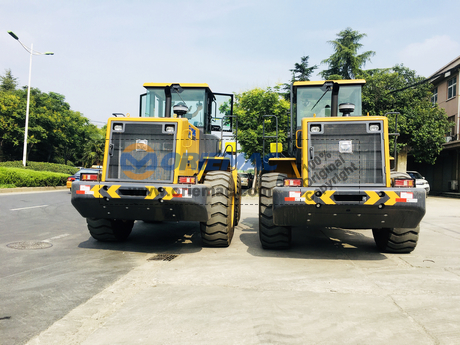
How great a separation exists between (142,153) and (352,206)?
3510 mm

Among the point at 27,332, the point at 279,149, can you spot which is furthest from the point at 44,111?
the point at 27,332

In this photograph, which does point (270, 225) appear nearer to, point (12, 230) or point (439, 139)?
point (12, 230)

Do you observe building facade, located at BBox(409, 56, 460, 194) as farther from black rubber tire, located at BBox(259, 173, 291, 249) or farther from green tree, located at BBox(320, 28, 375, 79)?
black rubber tire, located at BBox(259, 173, 291, 249)

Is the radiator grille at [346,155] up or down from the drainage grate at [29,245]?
up

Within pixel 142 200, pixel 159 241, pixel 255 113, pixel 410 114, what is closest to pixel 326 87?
pixel 142 200

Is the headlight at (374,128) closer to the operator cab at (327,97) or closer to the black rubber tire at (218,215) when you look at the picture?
the operator cab at (327,97)

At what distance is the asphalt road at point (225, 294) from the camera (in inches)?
129

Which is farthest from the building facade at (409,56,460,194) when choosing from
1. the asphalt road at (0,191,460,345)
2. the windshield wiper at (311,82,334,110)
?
the asphalt road at (0,191,460,345)

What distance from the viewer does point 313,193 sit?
5.78 m

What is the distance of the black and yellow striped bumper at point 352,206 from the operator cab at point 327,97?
2435 millimetres

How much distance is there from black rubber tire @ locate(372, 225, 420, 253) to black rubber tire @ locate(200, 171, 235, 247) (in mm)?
2792

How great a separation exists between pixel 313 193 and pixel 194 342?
328 centimetres

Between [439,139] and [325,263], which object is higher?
[439,139]

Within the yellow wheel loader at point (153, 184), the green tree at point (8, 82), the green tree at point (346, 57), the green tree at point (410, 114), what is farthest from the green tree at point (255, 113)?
the green tree at point (8, 82)
